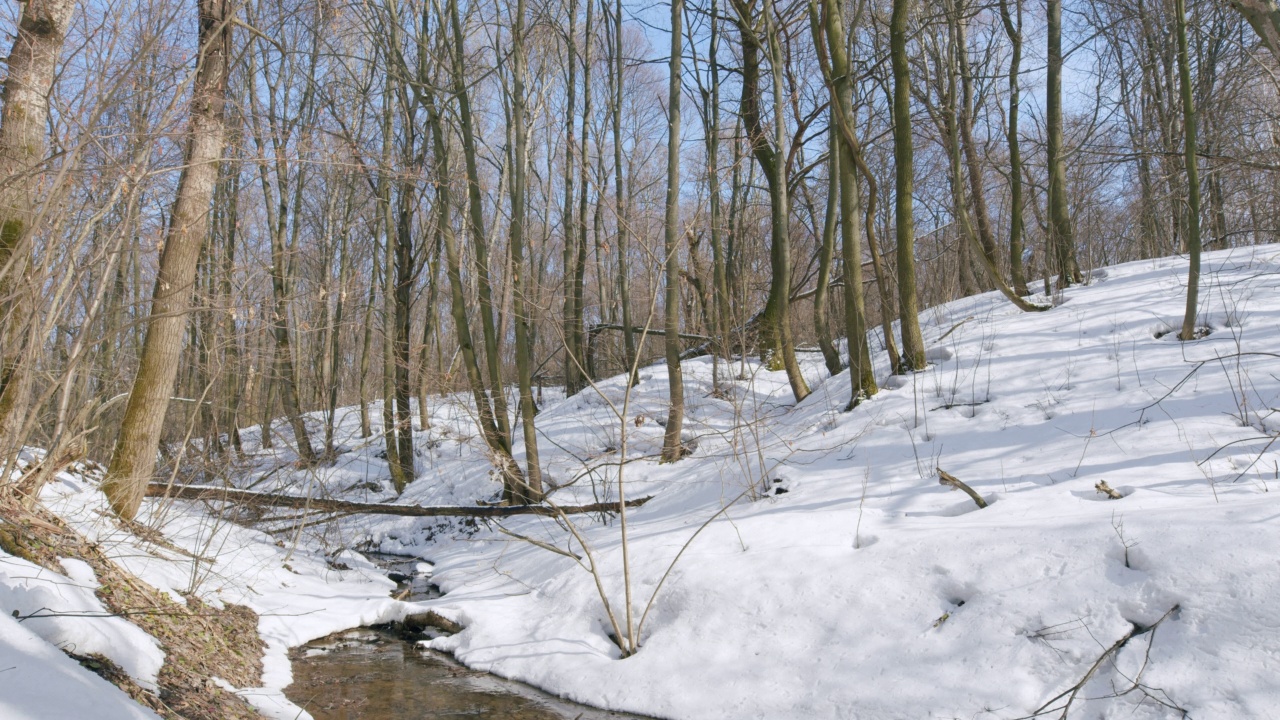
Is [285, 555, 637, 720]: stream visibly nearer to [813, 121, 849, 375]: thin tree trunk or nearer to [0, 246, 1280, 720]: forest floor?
[0, 246, 1280, 720]: forest floor

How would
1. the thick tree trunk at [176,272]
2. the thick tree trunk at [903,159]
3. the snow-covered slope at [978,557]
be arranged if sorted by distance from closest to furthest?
the snow-covered slope at [978,557] < the thick tree trunk at [176,272] < the thick tree trunk at [903,159]

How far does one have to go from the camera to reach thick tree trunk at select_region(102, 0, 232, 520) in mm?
6306

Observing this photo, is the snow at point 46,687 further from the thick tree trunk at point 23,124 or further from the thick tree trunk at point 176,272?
the thick tree trunk at point 176,272

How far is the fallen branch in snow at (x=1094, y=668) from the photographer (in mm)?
3346

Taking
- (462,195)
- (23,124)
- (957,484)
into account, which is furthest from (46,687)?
(462,195)

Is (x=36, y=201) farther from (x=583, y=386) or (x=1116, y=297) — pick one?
(x=583, y=386)

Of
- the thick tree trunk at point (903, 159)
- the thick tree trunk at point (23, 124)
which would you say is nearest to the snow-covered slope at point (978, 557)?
the thick tree trunk at point (903, 159)

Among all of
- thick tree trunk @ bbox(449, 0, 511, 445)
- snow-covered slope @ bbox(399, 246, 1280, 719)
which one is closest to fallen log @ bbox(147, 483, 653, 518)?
snow-covered slope @ bbox(399, 246, 1280, 719)

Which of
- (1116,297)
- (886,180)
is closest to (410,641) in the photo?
(1116,297)

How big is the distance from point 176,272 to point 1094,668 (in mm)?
7286

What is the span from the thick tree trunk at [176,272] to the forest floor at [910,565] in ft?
1.83

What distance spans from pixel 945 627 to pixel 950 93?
29.5ft

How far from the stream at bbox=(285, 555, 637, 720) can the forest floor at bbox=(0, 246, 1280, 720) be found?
14 cm

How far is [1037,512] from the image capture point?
4625 mm
